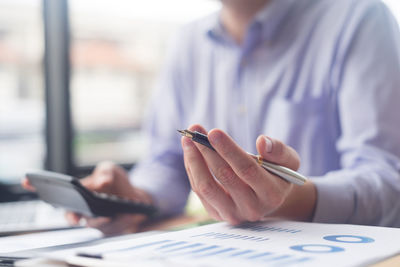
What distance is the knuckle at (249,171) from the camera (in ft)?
1.63

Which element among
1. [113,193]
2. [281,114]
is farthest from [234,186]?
[281,114]

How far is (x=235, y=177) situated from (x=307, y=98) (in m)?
0.56

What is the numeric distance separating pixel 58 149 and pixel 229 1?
Answer: 802 mm

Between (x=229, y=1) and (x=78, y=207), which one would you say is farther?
(x=229, y=1)

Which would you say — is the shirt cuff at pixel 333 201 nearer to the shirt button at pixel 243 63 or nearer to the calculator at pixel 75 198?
the calculator at pixel 75 198

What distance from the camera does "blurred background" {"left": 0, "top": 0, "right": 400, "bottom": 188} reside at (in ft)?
4.92

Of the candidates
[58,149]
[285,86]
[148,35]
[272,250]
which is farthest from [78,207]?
[148,35]

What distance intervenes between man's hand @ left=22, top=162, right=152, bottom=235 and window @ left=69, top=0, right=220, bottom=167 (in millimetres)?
719

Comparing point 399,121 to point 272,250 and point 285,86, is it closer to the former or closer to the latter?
point 285,86

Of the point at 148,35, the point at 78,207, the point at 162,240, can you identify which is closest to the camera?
the point at 162,240

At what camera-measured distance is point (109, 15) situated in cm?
172

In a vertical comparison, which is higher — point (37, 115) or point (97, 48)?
point (97, 48)

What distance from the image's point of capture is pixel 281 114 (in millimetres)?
1039

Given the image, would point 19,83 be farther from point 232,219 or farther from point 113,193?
point 232,219
